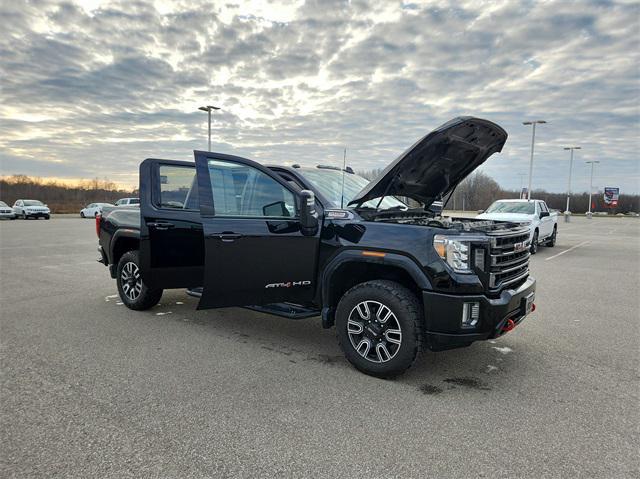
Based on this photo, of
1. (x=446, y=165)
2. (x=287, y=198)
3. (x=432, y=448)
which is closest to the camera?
(x=432, y=448)

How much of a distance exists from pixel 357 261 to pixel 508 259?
134 centimetres

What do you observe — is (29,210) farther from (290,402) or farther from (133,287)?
(290,402)

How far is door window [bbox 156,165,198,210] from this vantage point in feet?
18.0

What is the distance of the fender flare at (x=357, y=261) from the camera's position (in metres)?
3.73

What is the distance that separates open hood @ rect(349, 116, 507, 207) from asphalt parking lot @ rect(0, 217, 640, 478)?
179 centimetres

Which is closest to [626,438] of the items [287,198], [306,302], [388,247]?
[388,247]

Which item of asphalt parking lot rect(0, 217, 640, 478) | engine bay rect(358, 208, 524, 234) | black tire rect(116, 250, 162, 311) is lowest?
asphalt parking lot rect(0, 217, 640, 478)

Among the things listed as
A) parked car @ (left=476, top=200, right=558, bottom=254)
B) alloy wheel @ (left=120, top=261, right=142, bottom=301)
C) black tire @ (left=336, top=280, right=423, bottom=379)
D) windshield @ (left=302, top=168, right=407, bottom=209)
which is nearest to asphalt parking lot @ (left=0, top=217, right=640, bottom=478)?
black tire @ (left=336, top=280, right=423, bottom=379)

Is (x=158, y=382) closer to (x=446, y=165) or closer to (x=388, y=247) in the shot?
(x=388, y=247)

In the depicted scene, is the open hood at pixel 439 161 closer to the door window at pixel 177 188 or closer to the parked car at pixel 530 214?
the door window at pixel 177 188

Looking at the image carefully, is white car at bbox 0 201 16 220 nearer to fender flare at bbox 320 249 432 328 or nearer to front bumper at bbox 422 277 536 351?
fender flare at bbox 320 249 432 328

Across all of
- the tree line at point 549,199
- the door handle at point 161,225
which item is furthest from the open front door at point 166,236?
the tree line at point 549,199

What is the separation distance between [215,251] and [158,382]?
4.00 ft

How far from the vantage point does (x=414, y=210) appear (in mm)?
5242
